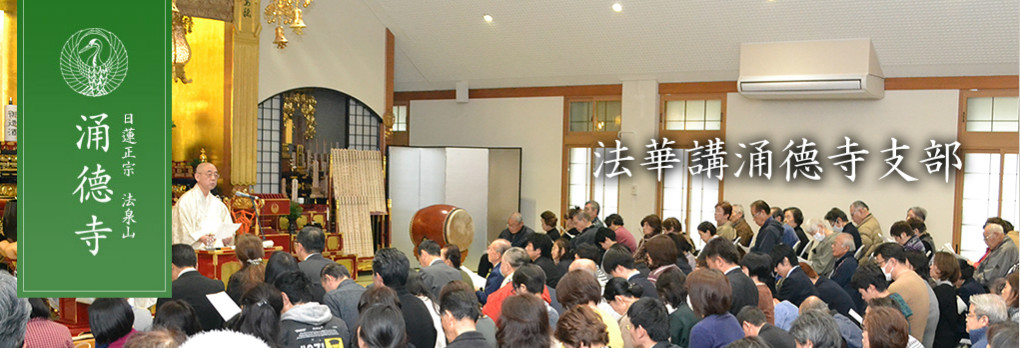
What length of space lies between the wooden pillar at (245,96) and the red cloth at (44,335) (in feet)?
25.1

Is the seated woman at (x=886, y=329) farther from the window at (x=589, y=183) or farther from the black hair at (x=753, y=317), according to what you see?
the window at (x=589, y=183)

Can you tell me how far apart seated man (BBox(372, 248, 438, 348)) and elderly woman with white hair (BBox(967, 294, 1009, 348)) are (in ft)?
8.94

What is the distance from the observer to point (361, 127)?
1323 cm

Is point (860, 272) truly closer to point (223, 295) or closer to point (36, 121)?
point (223, 295)

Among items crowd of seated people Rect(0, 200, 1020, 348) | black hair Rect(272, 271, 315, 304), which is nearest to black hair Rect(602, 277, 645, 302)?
crowd of seated people Rect(0, 200, 1020, 348)

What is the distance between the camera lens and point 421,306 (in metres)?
4.68

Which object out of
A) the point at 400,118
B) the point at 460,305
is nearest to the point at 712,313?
the point at 460,305

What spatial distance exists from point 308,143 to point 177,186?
8.36ft

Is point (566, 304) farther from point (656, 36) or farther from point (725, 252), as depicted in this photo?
point (656, 36)

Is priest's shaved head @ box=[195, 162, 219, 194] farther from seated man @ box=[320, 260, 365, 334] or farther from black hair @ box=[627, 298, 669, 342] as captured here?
black hair @ box=[627, 298, 669, 342]

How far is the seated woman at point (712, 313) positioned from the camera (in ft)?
14.1

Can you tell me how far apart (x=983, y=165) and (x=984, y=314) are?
694 centimetres

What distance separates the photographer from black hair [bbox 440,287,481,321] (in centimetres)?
388

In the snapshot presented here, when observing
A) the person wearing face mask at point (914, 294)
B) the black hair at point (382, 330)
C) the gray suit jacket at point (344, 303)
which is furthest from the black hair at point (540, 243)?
the black hair at point (382, 330)
